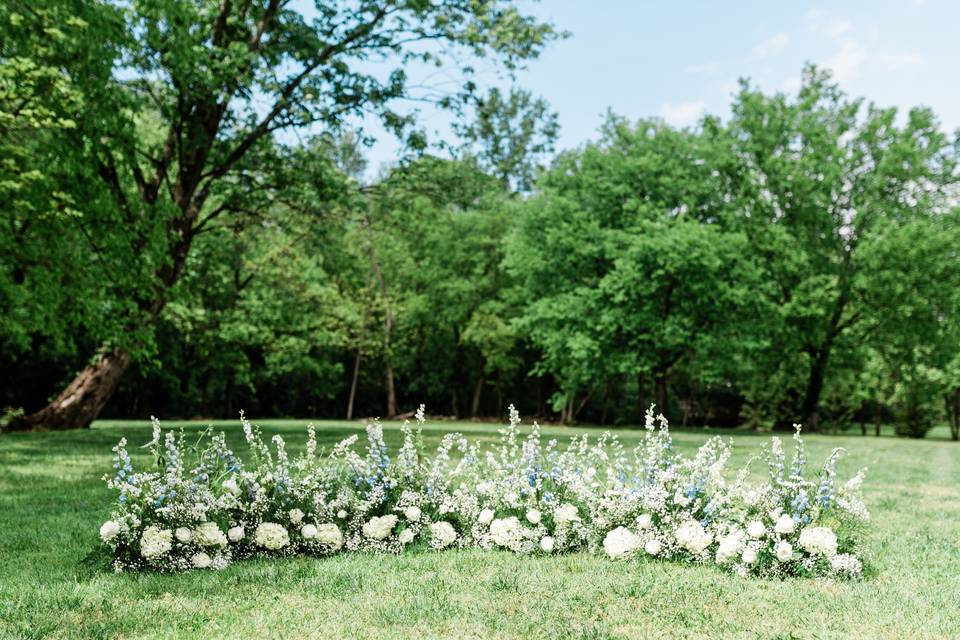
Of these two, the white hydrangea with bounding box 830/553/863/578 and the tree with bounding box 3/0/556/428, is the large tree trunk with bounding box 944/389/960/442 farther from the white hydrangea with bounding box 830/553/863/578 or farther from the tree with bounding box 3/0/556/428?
the white hydrangea with bounding box 830/553/863/578

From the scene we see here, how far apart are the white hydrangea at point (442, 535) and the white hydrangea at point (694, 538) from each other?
1947 millimetres

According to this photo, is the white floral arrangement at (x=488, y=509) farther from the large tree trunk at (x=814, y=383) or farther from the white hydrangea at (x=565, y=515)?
the large tree trunk at (x=814, y=383)

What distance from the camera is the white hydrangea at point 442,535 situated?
621cm

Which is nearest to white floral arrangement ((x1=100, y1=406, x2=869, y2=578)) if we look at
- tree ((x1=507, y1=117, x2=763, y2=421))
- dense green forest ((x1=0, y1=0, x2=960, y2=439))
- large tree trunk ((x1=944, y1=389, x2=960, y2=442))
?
dense green forest ((x1=0, y1=0, x2=960, y2=439))

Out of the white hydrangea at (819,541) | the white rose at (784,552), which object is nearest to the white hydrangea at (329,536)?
the white rose at (784,552)

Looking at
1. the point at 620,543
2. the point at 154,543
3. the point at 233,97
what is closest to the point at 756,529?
the point at 620,543

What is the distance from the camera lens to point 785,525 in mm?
5488

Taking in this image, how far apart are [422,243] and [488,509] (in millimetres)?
32930

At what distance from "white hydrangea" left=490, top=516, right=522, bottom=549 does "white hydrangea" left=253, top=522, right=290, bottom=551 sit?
180 centimetres

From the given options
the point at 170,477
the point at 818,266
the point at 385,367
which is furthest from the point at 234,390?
the point at 170,477

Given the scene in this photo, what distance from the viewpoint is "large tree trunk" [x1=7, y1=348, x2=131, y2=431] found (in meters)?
18.6

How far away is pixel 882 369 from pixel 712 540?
3764 centimetres

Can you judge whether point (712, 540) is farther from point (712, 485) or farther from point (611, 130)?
point (611, 130)

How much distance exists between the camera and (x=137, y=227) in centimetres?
1470
